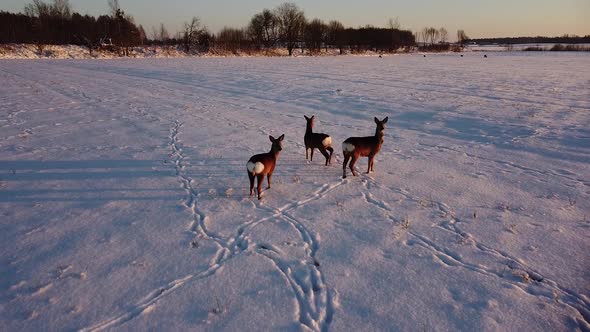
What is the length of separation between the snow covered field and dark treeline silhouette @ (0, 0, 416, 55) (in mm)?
55411

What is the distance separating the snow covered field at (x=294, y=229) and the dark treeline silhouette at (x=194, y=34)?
55.4m

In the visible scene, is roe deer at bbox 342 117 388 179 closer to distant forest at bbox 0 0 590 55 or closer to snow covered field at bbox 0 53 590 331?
snow covered field at bbox 0 53 590 331

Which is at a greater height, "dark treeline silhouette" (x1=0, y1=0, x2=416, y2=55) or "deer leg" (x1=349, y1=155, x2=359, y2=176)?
"dark treeline silhouette" (x1=0, y1=0, x2=416, y2=55)

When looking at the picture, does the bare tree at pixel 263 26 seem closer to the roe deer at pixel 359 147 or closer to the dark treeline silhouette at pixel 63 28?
the dark treeline silhouette at pixel 63 28

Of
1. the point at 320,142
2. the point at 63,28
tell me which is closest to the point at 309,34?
the point at 63,28

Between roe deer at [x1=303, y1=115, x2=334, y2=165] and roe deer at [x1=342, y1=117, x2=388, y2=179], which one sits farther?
roe deer at [x1=303, y1=115, x2=334, y2=165]

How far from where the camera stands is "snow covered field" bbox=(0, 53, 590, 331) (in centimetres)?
400

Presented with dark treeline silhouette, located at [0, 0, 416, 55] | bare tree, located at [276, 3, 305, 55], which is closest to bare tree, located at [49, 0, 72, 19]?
dark treeline silhouette, located at [0, 0, 416, 55]

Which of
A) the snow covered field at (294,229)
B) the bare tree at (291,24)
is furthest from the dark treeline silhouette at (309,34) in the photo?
the snow covered field at (294,229)

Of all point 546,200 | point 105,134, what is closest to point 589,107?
point 546,200

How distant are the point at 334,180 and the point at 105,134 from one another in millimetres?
8306

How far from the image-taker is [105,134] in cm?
1158

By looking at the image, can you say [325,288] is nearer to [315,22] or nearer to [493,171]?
[493,171]

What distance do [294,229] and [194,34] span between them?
240ft
